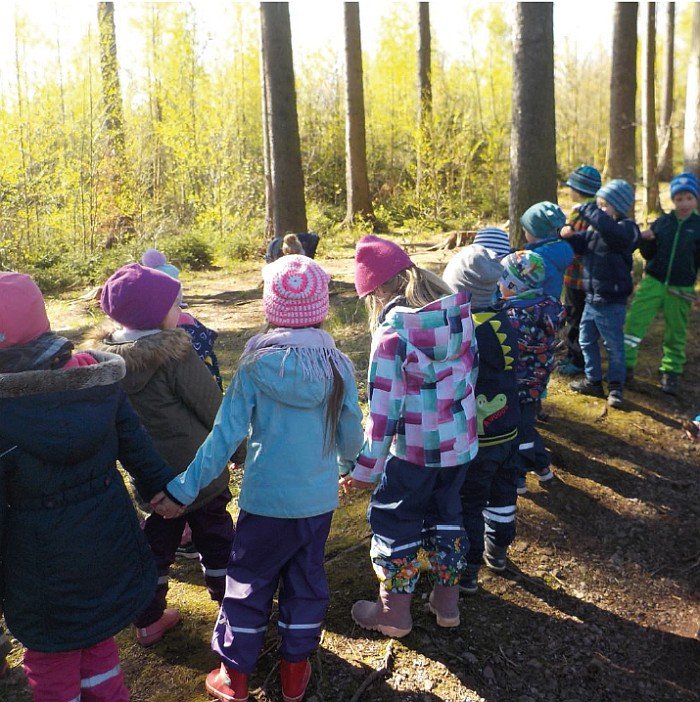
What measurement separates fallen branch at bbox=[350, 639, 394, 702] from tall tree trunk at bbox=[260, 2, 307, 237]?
7.69 metres

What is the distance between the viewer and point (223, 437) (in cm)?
241

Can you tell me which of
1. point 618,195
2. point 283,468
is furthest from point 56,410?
point 618,195

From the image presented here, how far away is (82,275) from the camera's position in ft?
42.3

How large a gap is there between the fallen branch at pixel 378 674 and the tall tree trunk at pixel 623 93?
32.7 ft

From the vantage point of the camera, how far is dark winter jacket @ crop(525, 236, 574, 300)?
4711 millimetres

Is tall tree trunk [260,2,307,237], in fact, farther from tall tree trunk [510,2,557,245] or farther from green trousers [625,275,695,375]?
green trousers [625,275,695,375]

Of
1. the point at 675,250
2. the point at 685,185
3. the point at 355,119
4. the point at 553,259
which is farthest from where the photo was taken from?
the point at 355,119

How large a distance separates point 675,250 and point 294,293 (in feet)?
15.8

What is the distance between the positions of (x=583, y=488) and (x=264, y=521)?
2.72 meters

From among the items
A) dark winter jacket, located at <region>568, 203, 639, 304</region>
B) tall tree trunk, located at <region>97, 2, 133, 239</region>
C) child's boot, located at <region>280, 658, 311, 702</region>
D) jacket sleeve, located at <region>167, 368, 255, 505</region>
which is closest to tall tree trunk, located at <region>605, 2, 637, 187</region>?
dark winter jacket, located at <region>568, 203, 639, 304</region>

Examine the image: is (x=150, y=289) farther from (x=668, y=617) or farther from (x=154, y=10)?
(x=154, y=10)

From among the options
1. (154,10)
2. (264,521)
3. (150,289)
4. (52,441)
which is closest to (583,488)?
(264,521)

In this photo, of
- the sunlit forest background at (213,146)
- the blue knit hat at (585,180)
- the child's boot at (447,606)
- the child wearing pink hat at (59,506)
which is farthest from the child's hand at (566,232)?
the sunlit forest background at (213,146)

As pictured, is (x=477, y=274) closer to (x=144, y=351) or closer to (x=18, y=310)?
(x=144, y=351)
